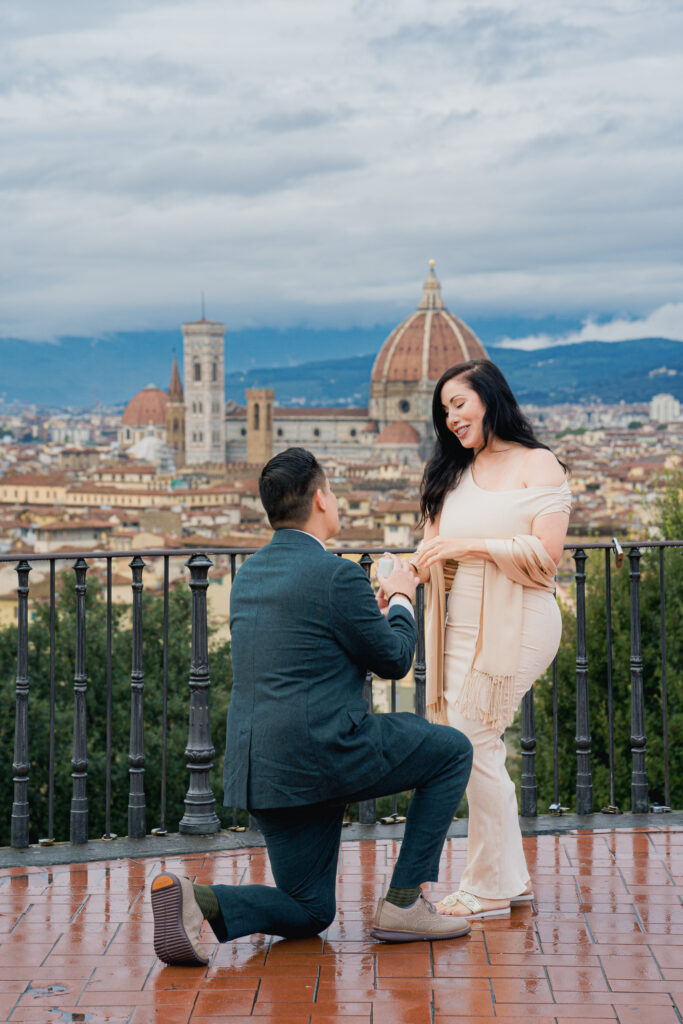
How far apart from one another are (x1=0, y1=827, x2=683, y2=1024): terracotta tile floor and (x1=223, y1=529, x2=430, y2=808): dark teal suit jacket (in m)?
0.37

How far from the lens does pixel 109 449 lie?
12412 cm

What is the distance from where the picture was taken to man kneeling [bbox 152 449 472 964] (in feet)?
8.46

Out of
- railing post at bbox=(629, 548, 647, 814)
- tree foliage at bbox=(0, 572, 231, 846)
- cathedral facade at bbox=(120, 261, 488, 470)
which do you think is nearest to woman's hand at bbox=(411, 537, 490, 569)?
railing post at bbox=(629, 548, 647, 814)

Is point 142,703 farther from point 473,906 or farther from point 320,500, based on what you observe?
point 320,500

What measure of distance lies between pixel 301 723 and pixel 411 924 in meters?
0.58

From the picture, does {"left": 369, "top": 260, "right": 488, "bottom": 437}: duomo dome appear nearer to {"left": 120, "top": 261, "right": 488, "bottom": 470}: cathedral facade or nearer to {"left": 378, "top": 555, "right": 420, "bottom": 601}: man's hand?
{"left": 120, "top": 261, "right": 488, "bottom": 470}: cathedral facade

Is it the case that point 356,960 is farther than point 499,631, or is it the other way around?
point 499,631

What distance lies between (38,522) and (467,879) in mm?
61778

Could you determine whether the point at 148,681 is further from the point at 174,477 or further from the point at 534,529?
the point at 174,477

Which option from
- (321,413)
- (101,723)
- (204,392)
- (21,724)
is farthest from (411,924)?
(321,413)

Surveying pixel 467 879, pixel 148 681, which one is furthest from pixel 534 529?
pixel 148 681

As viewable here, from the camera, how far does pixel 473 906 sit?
9.84ft

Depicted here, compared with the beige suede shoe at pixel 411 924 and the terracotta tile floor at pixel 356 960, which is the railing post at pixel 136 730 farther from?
the beige suede shoe at pixel 411 924

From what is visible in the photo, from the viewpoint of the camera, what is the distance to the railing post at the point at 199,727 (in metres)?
3.67
